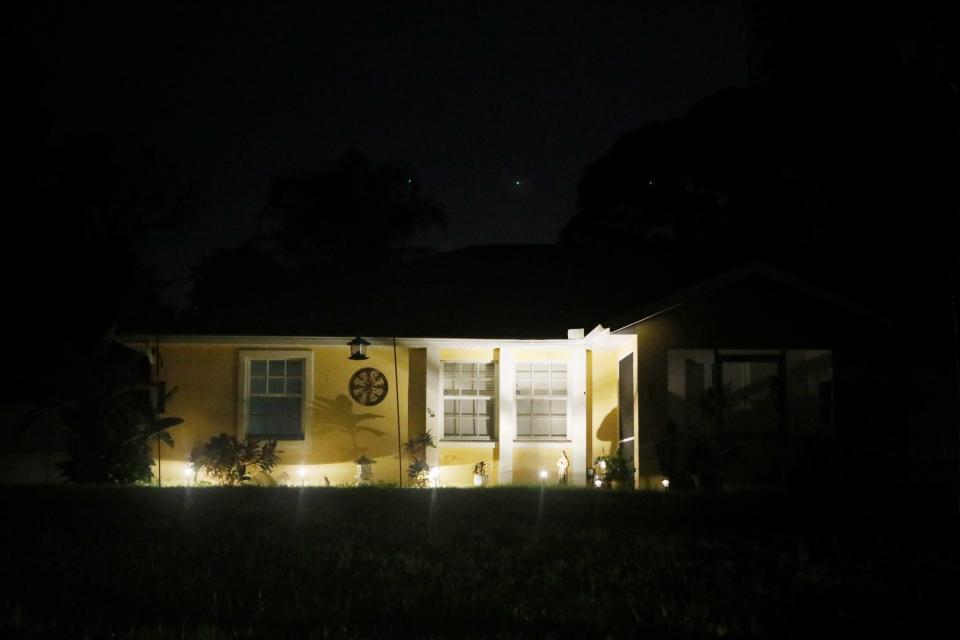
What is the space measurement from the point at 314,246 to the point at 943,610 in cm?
3202

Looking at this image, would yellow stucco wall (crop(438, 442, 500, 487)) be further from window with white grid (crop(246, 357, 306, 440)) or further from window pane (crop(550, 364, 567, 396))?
window with white grid (crop(246, 357, 306, 440))

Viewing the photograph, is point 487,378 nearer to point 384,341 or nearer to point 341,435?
point 384,341

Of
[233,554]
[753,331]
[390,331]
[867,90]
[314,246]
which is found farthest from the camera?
[314,246]

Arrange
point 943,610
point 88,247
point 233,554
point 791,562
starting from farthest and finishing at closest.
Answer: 1. point 88,247
2. point 233,554
3. point 791,562
4. point 943,610

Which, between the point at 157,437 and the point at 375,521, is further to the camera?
the point at 157,437

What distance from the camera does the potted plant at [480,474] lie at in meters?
15.7

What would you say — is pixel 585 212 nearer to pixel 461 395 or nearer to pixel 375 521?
pixel 461 395

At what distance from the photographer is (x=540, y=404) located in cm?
1633

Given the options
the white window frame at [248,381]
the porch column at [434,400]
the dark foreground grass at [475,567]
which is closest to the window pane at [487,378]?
the porch column at [434,400]

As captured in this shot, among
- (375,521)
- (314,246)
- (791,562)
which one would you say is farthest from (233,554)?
(314,246)

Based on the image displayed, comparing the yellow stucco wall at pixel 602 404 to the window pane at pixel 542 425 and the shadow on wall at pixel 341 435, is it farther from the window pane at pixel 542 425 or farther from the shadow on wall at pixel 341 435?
the shadow on wall at pixel 341 435

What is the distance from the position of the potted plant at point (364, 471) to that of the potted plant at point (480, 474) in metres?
1.53

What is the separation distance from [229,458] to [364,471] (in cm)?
197

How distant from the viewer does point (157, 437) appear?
48.7 ft
